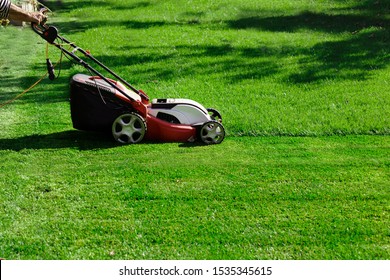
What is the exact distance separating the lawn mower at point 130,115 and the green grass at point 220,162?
155 mm

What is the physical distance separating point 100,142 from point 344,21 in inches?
284

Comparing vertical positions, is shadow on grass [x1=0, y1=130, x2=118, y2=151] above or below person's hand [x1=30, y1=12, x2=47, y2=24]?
below

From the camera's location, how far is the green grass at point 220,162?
4359 millimetres

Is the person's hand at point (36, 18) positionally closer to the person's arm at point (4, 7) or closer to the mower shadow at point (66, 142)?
the person's arm at point (4, 7)

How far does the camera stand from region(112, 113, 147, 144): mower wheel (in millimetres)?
5996

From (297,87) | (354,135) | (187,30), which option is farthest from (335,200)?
(187,30)

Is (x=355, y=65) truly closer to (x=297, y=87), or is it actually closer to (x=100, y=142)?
(x=297, y=87)

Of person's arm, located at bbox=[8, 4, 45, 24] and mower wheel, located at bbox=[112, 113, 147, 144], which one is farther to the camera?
mower wheel, located at bbox=[112, 113, 147, 144]

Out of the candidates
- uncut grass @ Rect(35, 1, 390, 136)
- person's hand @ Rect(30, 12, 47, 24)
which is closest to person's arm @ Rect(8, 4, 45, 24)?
person's hand @ Rect(30, 12, 47, 24)

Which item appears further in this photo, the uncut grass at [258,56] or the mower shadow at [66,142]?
the uncut grass at [258,56]

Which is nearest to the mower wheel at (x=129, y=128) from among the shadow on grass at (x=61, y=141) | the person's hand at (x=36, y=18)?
the shadow on grass at (x=61, y=141)

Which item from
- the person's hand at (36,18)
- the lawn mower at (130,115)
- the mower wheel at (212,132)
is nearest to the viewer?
the person's hand at (36,18)

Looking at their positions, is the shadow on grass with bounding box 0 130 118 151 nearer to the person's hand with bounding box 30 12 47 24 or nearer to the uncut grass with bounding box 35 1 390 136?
the person's hand with bounding box 30 12 47 24

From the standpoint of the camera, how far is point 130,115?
5.98m
